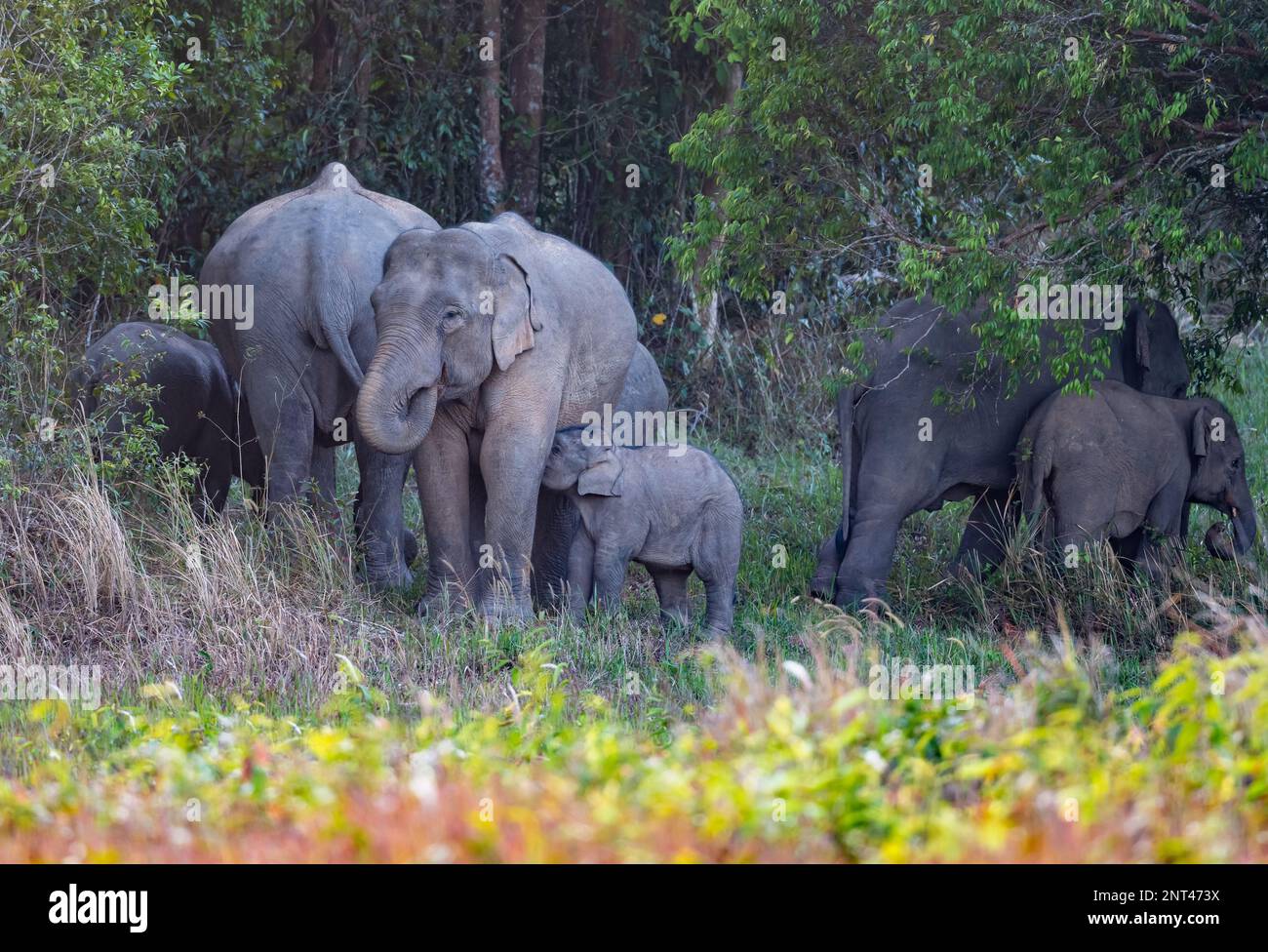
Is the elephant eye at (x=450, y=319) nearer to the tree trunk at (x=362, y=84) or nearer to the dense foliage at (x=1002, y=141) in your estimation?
the dense foliage at (x=1002, y=141)

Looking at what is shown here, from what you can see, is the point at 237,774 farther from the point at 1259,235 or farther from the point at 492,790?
the point at 1259,235

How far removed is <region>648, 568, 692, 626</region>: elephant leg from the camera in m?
9.41

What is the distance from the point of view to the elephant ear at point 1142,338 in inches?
411

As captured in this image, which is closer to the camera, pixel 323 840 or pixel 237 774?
pixel 323 840

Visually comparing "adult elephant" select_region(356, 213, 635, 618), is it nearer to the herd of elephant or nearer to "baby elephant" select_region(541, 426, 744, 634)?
the herd of elephant

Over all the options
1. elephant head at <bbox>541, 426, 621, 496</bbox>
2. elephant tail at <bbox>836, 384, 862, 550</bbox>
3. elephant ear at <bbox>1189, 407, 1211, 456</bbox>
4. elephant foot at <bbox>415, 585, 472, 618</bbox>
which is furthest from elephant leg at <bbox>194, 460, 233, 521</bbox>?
elephant ear at <bbox>1189, 407, 1211, 456</bbox>

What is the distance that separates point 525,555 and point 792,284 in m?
2.47

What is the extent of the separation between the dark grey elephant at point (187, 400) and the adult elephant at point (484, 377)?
1557mm

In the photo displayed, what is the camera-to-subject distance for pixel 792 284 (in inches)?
407

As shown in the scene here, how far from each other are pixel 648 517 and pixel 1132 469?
288 cm
